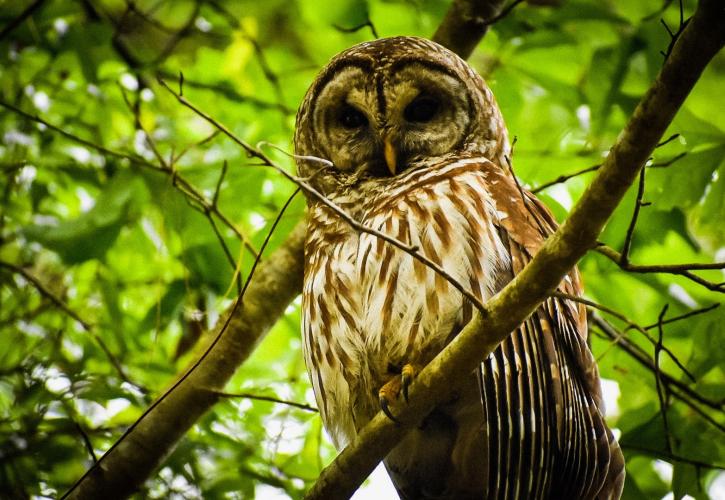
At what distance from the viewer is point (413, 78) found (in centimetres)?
376

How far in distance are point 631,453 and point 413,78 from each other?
1.80 meters

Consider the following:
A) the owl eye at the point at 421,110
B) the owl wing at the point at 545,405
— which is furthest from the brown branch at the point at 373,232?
the owl eye at the point at 421,110

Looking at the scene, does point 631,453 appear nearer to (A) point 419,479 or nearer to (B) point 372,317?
(A) point 419,479

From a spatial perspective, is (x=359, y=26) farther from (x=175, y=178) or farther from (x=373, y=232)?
(x=373, y=232)

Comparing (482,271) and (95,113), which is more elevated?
(95,113)

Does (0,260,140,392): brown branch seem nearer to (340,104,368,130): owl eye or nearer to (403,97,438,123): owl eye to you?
(340,104,368,130): owl eye

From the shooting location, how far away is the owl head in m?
3.68

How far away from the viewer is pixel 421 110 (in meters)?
3.80

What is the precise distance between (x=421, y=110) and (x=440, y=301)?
1.20m

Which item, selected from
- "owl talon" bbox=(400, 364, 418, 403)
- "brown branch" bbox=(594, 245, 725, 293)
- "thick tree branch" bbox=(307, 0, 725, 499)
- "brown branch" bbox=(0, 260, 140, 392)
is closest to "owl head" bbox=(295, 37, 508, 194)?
"owl talon" bbox=(400, 364, 418, 403)

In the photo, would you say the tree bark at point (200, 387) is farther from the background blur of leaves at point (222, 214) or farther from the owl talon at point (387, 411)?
the owl talon at point (387, 411)

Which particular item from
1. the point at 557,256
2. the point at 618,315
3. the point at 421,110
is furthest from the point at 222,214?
the point at 557,256

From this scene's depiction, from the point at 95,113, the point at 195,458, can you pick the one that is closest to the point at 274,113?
the point at 95,113

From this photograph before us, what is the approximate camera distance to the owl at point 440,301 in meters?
2.77
